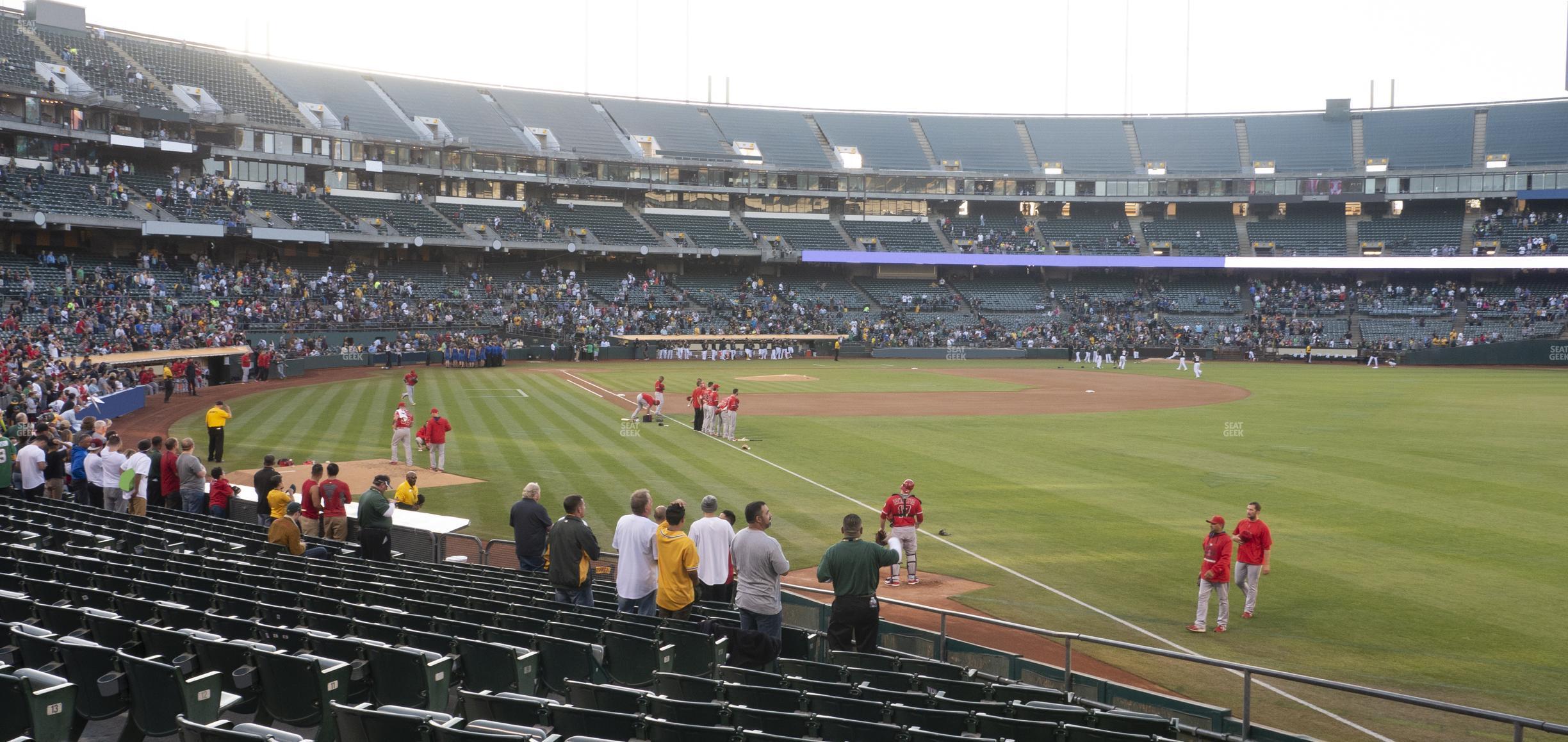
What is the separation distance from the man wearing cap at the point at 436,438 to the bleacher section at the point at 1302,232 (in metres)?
75.4

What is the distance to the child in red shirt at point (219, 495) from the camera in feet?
57.7

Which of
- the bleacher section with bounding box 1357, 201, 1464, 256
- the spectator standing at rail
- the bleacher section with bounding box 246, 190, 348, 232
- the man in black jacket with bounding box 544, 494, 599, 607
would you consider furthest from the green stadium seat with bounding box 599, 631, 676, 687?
the bleacher section with bounding box 1357, 201, 1464, 256

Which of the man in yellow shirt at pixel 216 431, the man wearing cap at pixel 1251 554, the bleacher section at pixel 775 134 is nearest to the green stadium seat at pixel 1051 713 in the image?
the man wearing cap at pixel 1251 554

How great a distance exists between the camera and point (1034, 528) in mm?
20484

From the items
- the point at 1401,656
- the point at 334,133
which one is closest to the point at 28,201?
the point at 334,133

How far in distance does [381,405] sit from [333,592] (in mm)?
31037

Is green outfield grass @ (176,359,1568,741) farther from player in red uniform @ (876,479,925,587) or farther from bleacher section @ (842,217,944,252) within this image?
bleacher section @ (842,217,944,252)

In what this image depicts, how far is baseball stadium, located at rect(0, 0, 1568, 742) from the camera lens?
8.58 metres

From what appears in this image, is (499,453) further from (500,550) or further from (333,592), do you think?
(333,592)

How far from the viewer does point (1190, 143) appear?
92.7 metres

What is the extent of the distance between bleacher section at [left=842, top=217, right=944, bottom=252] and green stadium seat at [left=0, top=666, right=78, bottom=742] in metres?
82.6

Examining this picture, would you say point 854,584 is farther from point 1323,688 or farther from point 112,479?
point 112,479

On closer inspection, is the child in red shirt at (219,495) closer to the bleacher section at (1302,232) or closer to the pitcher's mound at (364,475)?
the pitcher's mound at (364,475)

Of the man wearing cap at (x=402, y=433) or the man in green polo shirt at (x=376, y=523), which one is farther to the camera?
the man wearing cap at (x=402, y=433)
